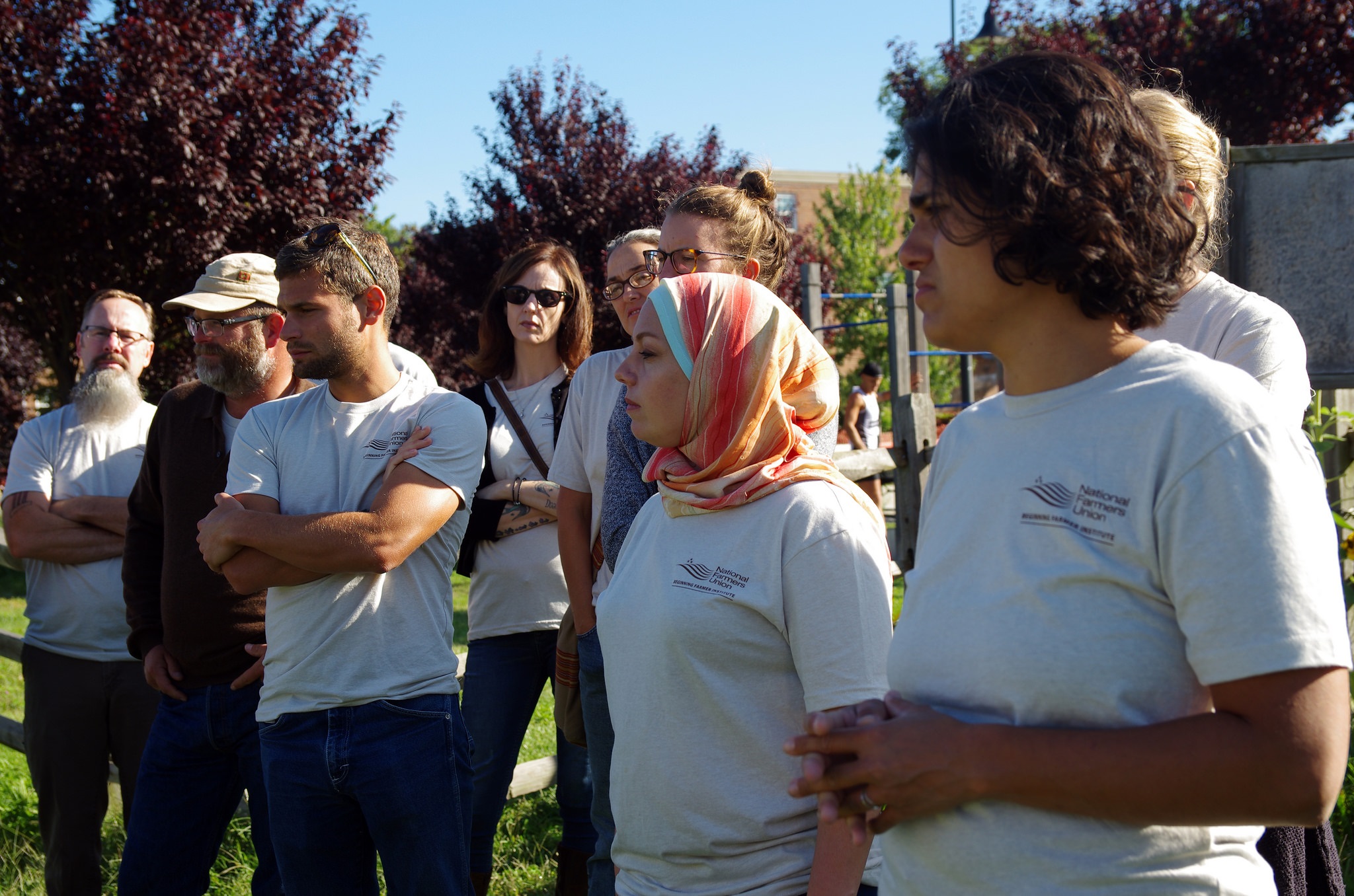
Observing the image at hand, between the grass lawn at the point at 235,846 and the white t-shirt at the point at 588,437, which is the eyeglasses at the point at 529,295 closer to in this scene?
the white t-shirt at the point at 588,437

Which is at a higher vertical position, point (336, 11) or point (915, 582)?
point (336, 11)

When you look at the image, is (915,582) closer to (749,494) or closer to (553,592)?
(749,494)

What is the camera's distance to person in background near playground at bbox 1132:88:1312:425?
2258 millimetres

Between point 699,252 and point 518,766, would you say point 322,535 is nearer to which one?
point 699,252

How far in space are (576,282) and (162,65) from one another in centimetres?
644

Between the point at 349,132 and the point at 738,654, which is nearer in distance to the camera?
the point at 738,654

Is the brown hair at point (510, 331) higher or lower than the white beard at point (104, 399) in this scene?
higher

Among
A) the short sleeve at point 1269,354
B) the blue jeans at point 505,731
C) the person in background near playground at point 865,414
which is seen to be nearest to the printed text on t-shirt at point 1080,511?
the short sleeve at point 1269,354

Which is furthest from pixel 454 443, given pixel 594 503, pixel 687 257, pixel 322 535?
pixel 687 257

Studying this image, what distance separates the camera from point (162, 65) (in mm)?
8891

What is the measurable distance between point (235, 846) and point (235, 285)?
2.53m

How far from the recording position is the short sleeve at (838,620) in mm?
1933

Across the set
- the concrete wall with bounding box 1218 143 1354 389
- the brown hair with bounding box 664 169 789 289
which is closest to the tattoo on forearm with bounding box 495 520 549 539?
the brown hair with bounding box 664 169 789 289

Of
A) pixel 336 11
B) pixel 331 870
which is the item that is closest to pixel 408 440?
pixel 331 870
